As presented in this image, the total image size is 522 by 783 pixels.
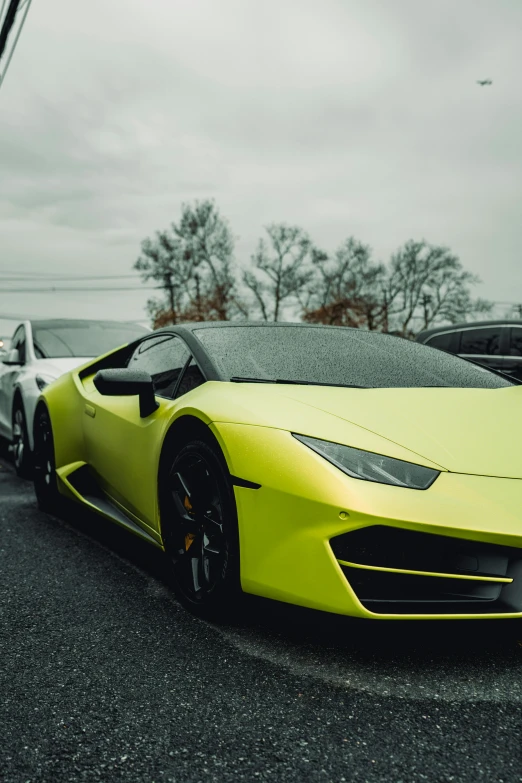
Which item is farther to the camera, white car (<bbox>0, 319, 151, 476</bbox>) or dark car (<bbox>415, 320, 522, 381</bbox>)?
dark car (<bbox>415, 320, 522, 381</bbox>)

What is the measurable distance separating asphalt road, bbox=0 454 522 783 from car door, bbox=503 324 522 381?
22.3 ft

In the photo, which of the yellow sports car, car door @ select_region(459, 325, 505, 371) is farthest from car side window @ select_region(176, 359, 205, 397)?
car door @ select_region(459, 325, 505, 371)

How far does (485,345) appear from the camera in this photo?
30.6 feet

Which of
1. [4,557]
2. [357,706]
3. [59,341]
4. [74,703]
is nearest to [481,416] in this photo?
[357,706]

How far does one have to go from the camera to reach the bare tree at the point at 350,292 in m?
47.8

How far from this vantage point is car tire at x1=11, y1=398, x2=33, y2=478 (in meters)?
6.02

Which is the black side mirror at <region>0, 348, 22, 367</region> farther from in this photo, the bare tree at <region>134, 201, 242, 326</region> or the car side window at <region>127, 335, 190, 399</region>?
the bare tree at <region>134, 201, 242, 326</region>

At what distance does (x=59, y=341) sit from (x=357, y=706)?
584 cm

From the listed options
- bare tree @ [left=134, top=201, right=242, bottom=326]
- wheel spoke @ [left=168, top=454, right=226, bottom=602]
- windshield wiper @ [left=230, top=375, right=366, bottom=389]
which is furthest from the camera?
bare tree @ [left=134, top=201, right=242, bottom=326]

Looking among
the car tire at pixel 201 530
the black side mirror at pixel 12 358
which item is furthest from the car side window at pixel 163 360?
the black side mirror at pixel 12 358

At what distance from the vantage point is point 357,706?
2.07 metres

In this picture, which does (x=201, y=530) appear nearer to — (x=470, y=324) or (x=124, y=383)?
(x=124, y=383)

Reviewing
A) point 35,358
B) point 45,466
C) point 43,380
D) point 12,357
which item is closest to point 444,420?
point 45,466

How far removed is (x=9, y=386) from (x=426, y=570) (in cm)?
554
